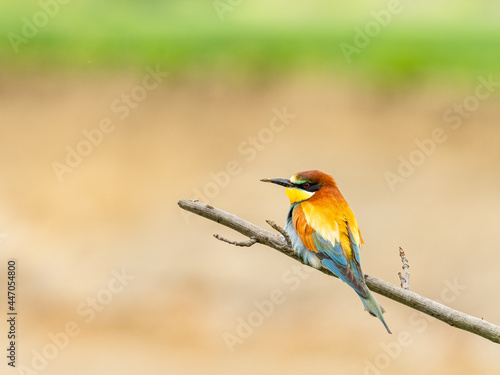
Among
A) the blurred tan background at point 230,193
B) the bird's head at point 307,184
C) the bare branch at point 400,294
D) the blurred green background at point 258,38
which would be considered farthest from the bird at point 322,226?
the blurred green background at point 258,38

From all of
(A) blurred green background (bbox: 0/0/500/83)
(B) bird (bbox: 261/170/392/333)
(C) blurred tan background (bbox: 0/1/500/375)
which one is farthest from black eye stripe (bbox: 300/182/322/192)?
(A) blurred green background (bbox: 0/0/500/83)

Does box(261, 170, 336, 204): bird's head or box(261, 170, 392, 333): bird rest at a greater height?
box(261, 170, 336, 204): bird's head

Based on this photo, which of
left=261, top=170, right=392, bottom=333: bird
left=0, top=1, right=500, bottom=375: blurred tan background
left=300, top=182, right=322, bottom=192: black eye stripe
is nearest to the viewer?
left=261, top=170, right=392, bottom=333: bird

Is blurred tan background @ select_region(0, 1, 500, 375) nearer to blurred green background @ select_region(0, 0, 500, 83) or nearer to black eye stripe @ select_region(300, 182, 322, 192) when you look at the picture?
blurred green background @ select_region(0, 0, 500, 83)

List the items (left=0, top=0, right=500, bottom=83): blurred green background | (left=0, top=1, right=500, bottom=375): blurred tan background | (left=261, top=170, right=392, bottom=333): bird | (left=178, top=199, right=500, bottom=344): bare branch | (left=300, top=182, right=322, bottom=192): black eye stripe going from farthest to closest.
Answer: (left=0, top=0, right=500, bottom=83): blurred green background → (left=0, top=1, right=500, bottom=375): blurred tan background → (left=300, top=182, right=322, bottom=192): black eye stripe → (left=261, top=170, right=392, bottom=333): bird → (left=178, top=199, right=500, bottom=344): bare branch

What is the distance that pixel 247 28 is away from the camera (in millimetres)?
4418

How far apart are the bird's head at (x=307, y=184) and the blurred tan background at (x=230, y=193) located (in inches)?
82.9

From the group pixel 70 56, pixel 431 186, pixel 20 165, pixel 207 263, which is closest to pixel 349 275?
pixel 207 263

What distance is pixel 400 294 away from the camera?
1.23 m

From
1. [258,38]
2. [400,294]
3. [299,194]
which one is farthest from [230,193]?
[400,294]

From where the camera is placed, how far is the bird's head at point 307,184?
152cm

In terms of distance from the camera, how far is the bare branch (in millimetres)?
1209

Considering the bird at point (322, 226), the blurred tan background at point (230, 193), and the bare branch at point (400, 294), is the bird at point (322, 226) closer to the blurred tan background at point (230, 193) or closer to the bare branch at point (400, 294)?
the bare branch at point (400, 294)

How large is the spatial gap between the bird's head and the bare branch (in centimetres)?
22
